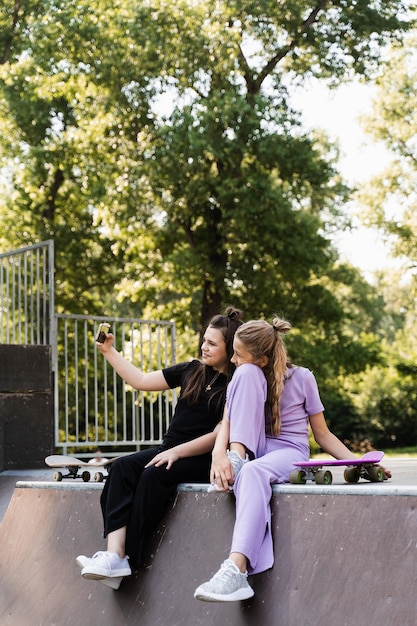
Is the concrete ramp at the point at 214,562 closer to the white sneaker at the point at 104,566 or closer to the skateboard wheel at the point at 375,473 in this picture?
the white sneaker at the point at 104,566

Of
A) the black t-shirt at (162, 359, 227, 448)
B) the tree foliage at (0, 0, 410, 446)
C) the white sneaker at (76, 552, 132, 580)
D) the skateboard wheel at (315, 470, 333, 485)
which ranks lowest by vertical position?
the white sneaker at (76, 552, 132, 580)

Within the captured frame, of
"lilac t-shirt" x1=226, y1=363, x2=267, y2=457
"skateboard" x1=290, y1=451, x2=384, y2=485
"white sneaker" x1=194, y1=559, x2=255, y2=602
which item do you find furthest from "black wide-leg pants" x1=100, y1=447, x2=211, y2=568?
"white sneaker" x1=194, y1=559, x2=255, y2=602

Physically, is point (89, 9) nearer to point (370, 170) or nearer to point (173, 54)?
point (173, 54)

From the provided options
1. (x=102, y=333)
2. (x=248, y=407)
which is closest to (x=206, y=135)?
(x=102, y=333)

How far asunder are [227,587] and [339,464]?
0.86m

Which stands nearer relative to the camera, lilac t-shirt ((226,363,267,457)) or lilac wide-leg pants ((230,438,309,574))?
lilac wide-leg pants ((230,438,309,574))

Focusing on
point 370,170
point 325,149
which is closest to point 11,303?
point 370,170

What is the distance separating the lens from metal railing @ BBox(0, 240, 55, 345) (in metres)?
9.46

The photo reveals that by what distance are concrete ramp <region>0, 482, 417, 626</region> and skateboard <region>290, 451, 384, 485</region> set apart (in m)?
0.17

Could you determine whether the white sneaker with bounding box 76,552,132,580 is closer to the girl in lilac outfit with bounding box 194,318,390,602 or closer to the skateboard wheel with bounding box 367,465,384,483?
the girl in lilac outfit with bounding box 194,318,390,602

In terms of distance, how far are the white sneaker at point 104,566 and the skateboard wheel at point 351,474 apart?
1161 mm

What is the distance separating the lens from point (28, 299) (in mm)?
9562

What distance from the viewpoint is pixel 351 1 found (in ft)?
72.5

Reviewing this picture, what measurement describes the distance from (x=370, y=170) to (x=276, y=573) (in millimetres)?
28462
